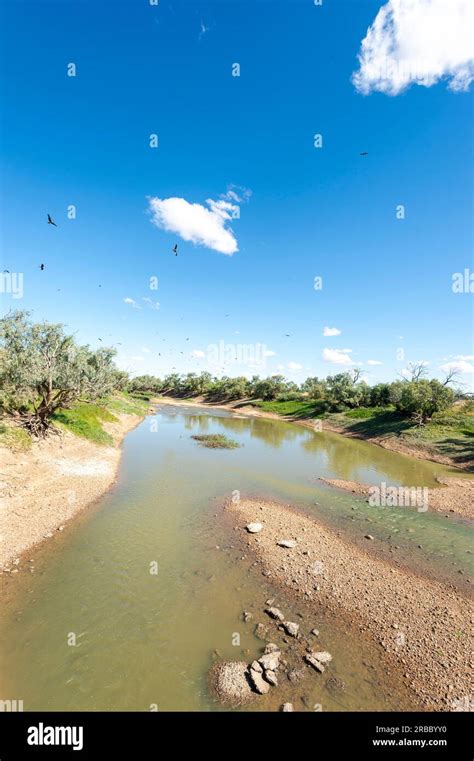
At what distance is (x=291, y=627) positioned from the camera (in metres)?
9.40

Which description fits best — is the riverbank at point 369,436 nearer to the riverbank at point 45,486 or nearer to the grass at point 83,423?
the riverbank at point 45,486

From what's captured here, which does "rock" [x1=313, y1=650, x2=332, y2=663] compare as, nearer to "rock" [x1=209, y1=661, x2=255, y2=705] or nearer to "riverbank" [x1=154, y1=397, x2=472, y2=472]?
"rock" [x1=209, y1=661, x2=255, y2=705]

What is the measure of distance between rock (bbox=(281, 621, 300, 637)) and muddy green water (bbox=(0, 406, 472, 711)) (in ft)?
2.51

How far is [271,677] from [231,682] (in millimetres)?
1086

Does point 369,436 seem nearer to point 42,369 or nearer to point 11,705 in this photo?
point 42,369

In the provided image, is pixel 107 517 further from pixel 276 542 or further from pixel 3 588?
pixel 276 542

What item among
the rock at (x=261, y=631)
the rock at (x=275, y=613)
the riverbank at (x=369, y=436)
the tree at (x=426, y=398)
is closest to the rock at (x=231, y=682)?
the rock at (x=261, y=631)

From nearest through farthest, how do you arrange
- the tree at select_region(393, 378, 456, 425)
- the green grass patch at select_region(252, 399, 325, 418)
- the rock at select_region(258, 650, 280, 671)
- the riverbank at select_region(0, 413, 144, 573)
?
1. the rock at select_region(258, 650, 280, 671)
2. the riverbank at select_region(0, 413, 144, 573)
3. the tree at select_region(393, 378, 456, 425)
4. the green grass patch at select_region(252, 399, 325, 418)

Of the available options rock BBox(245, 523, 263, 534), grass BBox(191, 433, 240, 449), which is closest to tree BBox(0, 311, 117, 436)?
grass BBox(191, 433, 240, 449)

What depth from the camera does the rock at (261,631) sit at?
30.1 ft

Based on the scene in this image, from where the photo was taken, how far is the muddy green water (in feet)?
24.3

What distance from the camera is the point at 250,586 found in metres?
11.5
